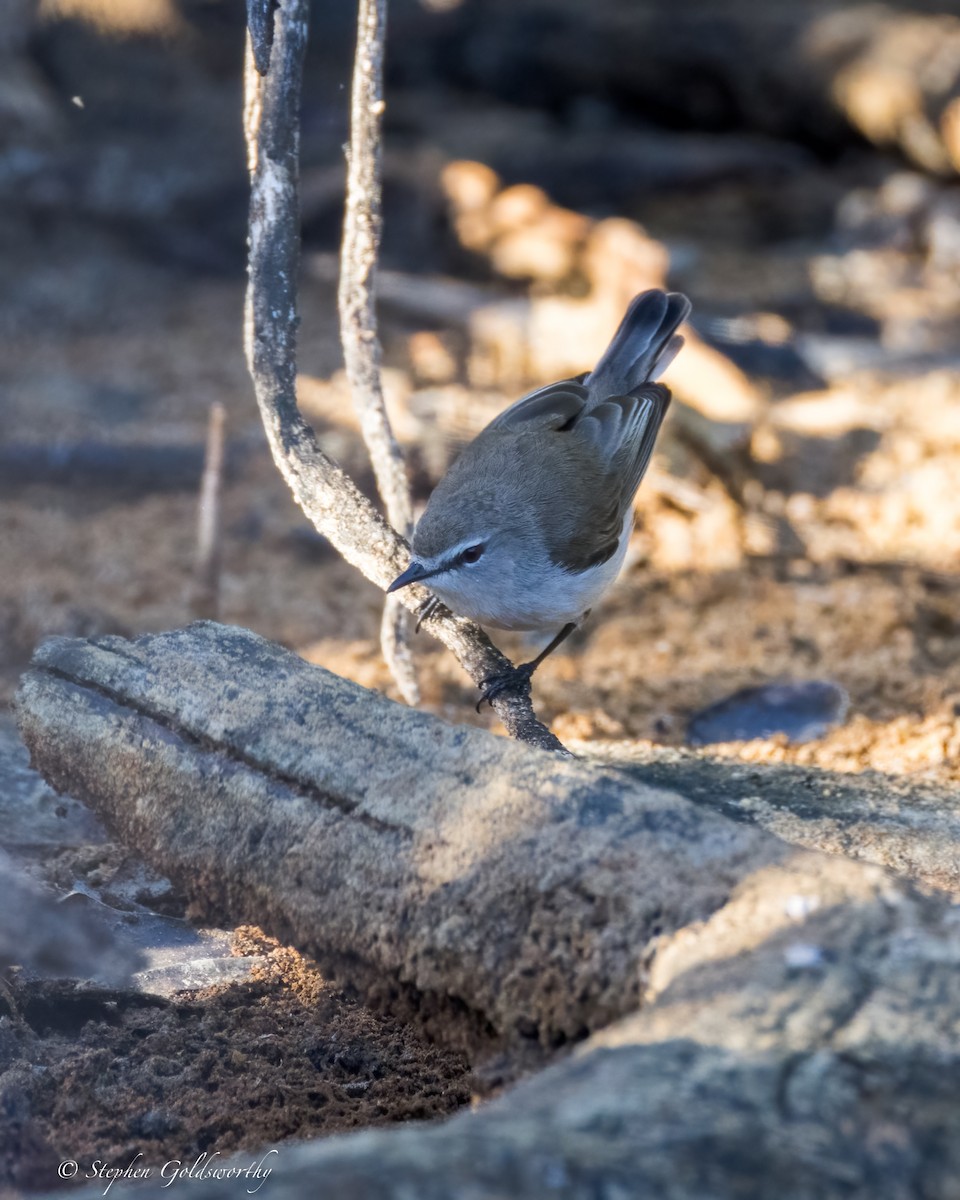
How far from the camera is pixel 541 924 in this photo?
2248 mm

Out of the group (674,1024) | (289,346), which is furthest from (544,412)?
(674,1024)

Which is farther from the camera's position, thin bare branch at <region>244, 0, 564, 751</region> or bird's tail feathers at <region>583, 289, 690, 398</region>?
bird's tail feathers at <region>583, 289, 690, 398</region>

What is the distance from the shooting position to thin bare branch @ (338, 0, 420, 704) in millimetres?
3504

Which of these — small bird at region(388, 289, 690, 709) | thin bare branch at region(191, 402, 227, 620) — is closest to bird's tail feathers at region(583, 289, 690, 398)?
small bird at region(388, 289, 690, 709)

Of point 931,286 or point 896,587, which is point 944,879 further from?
point 931,286

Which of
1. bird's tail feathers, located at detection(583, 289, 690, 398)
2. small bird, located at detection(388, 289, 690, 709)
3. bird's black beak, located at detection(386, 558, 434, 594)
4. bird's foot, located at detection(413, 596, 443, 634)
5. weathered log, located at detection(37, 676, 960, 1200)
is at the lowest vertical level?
weathered log, located at detection(37, 676, 960, 1200)

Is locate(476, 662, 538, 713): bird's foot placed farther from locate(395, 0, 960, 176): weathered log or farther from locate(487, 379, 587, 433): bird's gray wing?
locate(395, 0, 960, 176): weathered log

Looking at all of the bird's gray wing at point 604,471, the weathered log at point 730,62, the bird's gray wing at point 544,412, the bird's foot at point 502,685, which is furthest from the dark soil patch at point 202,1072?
the weathered log at point 730,62

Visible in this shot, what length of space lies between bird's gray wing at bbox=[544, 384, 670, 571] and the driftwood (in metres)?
1.17

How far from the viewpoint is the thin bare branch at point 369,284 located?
3.50m

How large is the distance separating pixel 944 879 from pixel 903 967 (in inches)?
42.7

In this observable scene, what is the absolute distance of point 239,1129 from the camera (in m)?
2.29

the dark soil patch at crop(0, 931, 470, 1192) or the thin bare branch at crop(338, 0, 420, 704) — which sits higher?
the thin bare branch at crop(338, 0, 420, 704)

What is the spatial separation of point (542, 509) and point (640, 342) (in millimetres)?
1164
